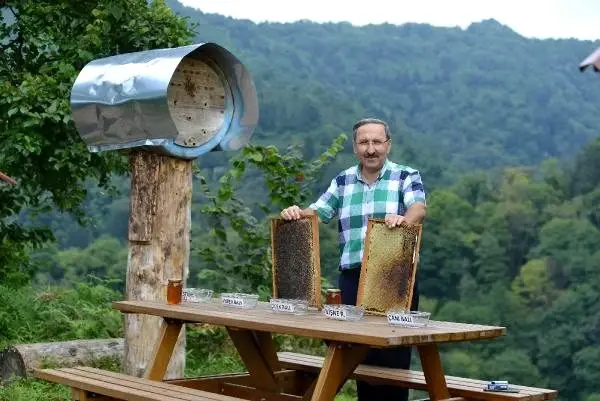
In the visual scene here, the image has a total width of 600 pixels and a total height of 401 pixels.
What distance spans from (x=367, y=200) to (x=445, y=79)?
6301 centimetres

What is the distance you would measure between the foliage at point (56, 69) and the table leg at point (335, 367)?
4.36m

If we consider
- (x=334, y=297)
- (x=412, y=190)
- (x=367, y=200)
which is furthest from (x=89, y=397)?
(x=412, y=190)

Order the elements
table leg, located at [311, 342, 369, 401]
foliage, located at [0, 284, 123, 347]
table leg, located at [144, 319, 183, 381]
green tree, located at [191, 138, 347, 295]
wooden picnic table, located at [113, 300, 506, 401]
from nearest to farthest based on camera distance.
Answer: wooden picnic table, located at [113, 300, 506, 401], table leg, located at [311, 342, 369, 401], table leg, located at [144, 319, 183, 381], foliage, located at [0, 284, 123, 347], green tree, located at [191, 138, 347, 295]

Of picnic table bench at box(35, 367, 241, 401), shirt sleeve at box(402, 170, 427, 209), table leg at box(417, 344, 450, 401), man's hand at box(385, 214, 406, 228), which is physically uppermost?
shirt sleeve at box(402, 170, 427, 209)

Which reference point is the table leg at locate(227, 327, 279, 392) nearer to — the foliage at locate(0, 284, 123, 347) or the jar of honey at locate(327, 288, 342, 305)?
the jar of honey at locate(327, 288, 342, 305)

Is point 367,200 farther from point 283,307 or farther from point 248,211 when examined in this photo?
point 248,211

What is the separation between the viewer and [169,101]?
6551 millimetres

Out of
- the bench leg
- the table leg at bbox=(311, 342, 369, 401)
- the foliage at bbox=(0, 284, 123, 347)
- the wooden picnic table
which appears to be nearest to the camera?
the wooden picnic table

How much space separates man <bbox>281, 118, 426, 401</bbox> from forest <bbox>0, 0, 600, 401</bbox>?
2671mm

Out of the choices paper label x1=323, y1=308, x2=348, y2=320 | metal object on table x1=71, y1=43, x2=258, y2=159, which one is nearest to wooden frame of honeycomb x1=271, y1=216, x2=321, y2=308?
paper label x1=323, y1=308, x2=348, y2=320

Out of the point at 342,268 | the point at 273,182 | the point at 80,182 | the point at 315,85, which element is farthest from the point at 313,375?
the point at 315,85

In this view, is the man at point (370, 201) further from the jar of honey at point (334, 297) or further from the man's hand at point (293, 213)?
the jar of honey at point (334, 297)

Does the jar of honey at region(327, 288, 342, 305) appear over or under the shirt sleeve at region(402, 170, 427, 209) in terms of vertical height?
under

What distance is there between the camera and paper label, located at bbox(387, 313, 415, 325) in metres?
4.97
